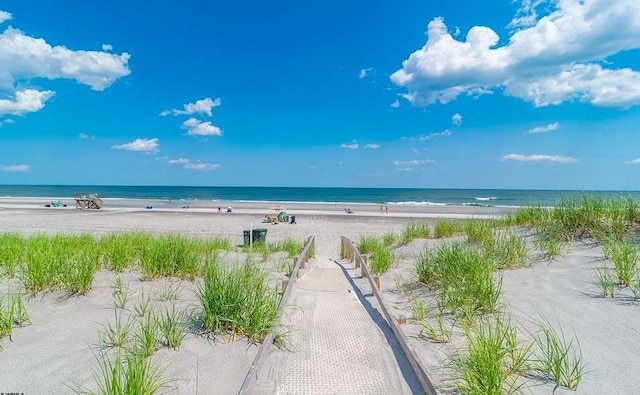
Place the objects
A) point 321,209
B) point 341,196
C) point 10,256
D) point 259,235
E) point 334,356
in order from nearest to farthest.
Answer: point 334,356, point 10,256, point 259,235, point 321,209, point 341,196

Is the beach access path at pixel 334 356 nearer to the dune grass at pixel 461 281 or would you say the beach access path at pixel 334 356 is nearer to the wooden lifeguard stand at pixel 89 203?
the dune grass at pixel 461 281

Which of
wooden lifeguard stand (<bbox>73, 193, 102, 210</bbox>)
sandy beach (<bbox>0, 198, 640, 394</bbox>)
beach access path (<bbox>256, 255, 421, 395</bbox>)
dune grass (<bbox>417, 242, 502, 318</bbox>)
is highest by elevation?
wooden lifeguard stand (<bbox>73, 193, 102, 210</bbox>)

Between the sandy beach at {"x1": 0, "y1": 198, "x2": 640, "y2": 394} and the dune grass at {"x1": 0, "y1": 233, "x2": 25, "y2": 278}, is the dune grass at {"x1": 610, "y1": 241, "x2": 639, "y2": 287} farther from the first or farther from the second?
the dune grass at {"x1": 0, "y1": 233, "x2": 25, "y2": 278}

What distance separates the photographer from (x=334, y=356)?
12.8 ft

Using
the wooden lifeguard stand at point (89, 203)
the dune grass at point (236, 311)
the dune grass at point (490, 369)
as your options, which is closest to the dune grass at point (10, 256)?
the dune grass at point (236, 311)

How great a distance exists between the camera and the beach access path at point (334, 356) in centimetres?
329

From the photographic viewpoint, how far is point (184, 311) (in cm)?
472

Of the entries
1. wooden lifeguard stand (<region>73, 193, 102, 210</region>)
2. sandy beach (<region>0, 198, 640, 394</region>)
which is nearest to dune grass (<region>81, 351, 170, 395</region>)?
sandy beach (<region>0, 198, 640, 394</region>)

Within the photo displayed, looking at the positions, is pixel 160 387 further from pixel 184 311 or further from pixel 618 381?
pixel 618 381

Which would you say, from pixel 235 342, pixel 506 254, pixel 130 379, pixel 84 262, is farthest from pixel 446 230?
pixel 130 379

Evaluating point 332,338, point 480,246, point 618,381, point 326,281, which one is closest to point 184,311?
point 332,338

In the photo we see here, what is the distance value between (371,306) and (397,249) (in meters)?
5.80

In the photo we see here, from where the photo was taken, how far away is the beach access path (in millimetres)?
3295

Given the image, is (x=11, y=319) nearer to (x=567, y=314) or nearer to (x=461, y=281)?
(x=461, y=281)
